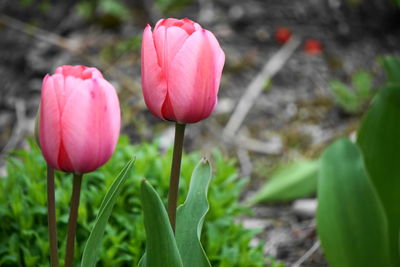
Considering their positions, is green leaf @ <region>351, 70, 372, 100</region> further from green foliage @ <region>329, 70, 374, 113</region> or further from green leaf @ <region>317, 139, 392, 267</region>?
green leaf @ <region>317, 139, 392, 267</region>

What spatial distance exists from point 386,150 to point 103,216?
1042mm

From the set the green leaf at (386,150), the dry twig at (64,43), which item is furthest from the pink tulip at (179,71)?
the dry twig at (64,43)

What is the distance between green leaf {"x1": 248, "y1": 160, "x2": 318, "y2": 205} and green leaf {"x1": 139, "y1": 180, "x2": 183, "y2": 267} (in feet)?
5.34

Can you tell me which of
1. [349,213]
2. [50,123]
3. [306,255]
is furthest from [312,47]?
[50,123]

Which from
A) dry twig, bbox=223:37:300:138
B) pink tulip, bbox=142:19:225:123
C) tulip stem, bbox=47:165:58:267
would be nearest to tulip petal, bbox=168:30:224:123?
pink tulip, bbox=142:19:225:123

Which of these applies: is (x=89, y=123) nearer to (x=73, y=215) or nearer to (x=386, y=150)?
(x=73, y=215)

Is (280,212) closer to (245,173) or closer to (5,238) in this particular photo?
(245,173)

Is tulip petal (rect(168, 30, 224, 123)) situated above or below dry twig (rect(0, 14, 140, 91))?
above

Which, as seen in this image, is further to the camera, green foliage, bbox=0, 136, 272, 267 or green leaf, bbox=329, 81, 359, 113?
green leaf, bbox=329, 81, 359, 113

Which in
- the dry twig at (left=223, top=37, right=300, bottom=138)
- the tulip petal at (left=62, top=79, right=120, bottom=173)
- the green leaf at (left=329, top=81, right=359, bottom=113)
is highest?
the tulip petal at (left=62, top=79, right=120, bottom=173)

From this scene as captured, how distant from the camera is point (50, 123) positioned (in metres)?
0.89

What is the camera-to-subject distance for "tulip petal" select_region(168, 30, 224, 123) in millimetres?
907

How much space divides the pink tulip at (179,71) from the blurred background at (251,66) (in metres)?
1.57

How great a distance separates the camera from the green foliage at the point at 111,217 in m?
1.49
